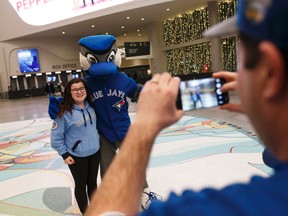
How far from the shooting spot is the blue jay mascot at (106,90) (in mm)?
2561

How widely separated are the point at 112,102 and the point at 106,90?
0.12 meters

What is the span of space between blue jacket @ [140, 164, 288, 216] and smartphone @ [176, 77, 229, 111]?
0.44 meters

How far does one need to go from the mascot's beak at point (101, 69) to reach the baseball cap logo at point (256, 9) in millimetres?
2090

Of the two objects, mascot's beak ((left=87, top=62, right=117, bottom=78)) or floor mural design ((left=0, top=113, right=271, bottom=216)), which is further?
floor mural design ((left=0, top=113, right=271, bottom=216))

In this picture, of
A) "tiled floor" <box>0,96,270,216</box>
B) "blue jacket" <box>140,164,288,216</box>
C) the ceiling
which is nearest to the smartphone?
"blue jacket" <box>140,164,288,216</box>

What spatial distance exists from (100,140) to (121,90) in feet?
1.65

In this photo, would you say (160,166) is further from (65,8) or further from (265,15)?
(65,8)

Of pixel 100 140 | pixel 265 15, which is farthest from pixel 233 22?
pixel 100 140

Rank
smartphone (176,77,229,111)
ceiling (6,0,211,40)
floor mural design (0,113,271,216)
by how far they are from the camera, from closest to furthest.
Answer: smartphone (176,77,229,111)
floor mural design (0,113,271,216)
ceiling (6,0,211,40)

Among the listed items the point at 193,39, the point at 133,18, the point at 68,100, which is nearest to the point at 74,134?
the point at 68,100

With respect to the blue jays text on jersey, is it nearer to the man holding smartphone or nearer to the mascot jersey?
the mascot jersey

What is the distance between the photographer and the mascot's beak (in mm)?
2516

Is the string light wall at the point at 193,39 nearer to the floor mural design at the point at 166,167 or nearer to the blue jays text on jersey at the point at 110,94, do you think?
the floor mural design at the point at 166,167

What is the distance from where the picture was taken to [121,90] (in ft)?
8.48
